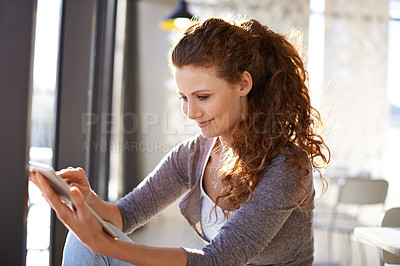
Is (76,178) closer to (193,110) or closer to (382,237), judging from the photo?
(193,110)

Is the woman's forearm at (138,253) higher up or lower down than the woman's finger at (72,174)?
lower down

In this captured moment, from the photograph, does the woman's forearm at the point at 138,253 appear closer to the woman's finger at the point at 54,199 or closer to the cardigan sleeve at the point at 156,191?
the woman's finger at the point at 54,199

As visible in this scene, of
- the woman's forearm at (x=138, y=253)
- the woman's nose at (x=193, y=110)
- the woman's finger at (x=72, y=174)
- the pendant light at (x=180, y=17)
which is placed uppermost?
the pendant light at (x=180, y=17)

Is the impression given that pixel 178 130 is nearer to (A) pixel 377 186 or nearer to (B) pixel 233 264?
(A) pixel 377 186

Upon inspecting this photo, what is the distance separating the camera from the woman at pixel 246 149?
42.5 inches

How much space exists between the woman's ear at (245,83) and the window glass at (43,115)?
75 cm

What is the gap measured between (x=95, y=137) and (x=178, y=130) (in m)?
1.81

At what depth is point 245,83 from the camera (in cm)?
126

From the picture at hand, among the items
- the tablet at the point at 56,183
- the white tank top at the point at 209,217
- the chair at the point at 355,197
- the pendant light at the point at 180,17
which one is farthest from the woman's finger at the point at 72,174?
the chair at the point at 355,197

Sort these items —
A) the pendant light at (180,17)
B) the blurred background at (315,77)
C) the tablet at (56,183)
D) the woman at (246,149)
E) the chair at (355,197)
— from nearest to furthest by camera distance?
the tablet at (56,183)
the woman at (246,149)
the chair at (355,197)
the pendant light at (180,17)
the blurred background at (315,77)

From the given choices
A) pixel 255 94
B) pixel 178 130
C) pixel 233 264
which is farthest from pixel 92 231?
pixel 178 130

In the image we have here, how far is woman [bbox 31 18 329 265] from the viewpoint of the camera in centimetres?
108

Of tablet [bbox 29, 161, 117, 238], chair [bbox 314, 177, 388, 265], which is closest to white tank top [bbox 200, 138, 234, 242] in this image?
tablet [bbox 29, 161, 117, 238]

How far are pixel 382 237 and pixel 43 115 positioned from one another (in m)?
1.29
